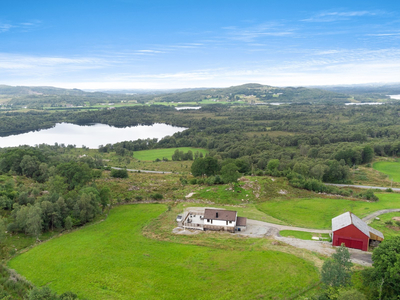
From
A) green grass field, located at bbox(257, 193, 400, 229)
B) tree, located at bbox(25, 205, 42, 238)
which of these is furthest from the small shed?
tree, located at bbox(25, 205, 42, 238)

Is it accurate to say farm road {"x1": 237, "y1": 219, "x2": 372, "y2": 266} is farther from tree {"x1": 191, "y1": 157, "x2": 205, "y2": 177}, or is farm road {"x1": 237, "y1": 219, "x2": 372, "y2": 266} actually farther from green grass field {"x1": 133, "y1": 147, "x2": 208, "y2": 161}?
green grass field {"x1": 133, "y1": 147, "x2": 208, "y2": 161}

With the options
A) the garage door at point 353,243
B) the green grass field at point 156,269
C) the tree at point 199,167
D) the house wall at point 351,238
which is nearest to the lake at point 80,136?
the tree at point 199,167

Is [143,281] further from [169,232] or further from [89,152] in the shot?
[89,152]

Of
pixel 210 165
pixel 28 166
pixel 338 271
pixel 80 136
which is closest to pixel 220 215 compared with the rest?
pixel 338 271

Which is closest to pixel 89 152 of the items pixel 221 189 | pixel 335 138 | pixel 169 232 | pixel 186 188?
pixel 186 188

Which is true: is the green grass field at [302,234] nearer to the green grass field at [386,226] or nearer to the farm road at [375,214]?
the green grass field at [386,226]

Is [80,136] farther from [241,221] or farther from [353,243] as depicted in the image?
[353,243]
